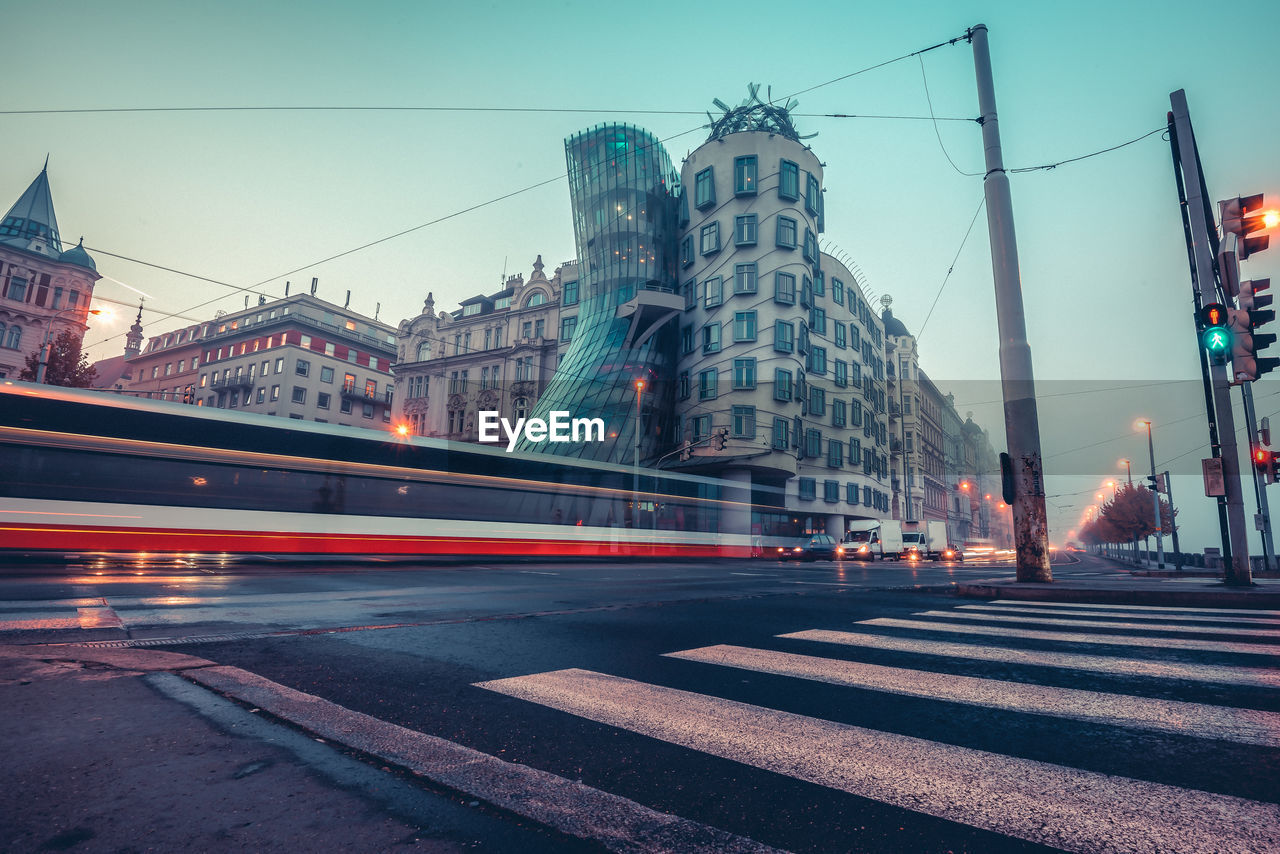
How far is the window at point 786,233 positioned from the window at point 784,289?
188 cm

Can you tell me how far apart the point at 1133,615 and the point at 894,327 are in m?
72.8

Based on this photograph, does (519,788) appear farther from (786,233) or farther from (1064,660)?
(786,233)

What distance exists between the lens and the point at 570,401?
1610 inches

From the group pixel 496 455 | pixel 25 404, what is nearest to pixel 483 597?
pixel 25 404

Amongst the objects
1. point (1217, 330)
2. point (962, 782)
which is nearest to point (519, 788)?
point (962, 782)

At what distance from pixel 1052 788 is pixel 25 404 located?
16.1 metres

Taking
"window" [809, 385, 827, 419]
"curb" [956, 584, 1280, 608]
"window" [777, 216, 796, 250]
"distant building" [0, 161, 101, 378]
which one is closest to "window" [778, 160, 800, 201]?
"window" [777, 216, 796, 250]

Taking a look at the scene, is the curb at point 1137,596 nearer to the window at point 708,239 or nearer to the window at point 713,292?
the window at point 713,292

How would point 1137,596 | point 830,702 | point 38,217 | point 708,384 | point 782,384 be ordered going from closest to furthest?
point 830,702 → point 1137,596 → point 782,384 → point 708,384 → point 38,217

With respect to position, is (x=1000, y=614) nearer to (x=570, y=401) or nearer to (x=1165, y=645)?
(x=1165, y=645)

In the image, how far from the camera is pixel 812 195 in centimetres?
4450

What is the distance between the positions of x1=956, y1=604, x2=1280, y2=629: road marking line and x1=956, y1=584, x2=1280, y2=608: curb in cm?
108

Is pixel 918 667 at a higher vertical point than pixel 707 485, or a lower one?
lower

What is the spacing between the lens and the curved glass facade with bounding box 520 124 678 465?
42.2m
